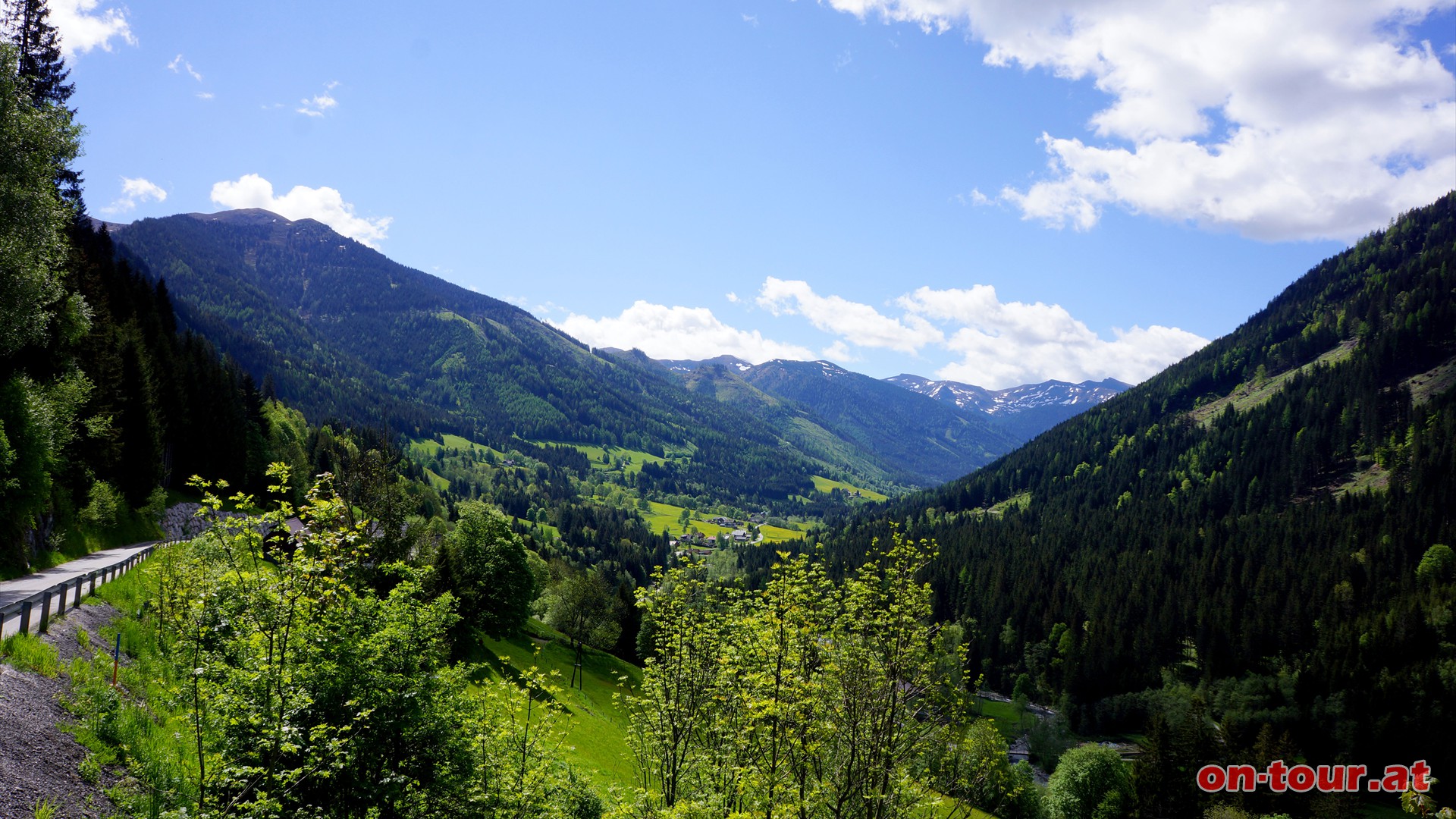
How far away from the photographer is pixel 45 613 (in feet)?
66.4

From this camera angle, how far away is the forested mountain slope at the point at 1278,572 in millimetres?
89812

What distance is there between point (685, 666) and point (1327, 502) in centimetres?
16883

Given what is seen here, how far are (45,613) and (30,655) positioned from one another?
11.1ft

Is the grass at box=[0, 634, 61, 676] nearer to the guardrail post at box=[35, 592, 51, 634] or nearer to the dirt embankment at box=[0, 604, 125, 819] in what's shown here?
the dirt embankment at box=[0, 604, 125, 819]

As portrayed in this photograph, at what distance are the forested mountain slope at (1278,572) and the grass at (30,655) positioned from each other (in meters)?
88.6

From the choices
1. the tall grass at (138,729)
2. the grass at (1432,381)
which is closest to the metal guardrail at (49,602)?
the tall grass at (138,729)

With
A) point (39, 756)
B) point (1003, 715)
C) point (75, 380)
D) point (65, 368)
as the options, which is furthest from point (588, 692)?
point (1003, 715)

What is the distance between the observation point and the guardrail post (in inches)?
787

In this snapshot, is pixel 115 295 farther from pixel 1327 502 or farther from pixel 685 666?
pixel 1327 502

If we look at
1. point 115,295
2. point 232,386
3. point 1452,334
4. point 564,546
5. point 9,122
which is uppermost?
A: point 1452,334

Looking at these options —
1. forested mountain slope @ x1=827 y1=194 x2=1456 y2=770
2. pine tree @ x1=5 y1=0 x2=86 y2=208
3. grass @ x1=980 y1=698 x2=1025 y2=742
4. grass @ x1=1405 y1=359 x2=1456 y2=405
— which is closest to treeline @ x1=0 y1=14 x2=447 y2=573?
pine tree @ x1=5 y1=0 x2=86 y2=208

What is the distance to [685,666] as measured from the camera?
2228 cm

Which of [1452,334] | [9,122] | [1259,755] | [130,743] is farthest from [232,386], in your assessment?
[1452,334]

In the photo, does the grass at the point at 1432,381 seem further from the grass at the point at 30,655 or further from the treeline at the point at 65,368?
the treeline at the point at 65,368
